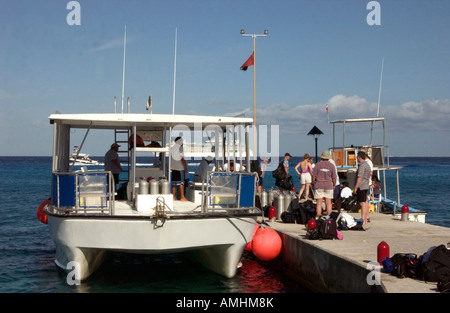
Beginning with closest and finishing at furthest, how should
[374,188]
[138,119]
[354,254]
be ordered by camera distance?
1. [354,254]
2. [138,119]
3. [374,188]

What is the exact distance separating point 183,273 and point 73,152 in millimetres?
3763

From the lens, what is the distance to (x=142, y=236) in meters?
10.1

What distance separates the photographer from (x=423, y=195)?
46.7m

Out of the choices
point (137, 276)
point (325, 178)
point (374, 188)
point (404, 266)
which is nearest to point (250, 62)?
point (374, 188)

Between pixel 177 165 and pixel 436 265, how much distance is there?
6.24 metres

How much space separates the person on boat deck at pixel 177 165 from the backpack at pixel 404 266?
17.8 ft

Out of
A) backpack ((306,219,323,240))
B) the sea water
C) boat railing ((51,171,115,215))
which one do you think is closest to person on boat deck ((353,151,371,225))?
backpack ((306,219,323,240))

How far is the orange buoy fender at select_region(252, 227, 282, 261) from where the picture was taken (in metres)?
12.5

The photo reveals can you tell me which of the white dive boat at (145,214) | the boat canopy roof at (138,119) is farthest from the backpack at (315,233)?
the boat canopy roof at (138,119)

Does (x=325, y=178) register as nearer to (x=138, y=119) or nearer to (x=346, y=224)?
(x=346, y=224)

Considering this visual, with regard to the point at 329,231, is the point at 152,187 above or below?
above
